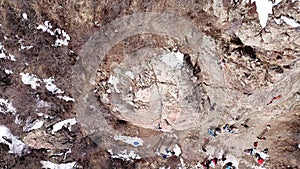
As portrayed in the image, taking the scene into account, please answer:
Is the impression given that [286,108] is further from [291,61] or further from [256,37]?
[256,37]

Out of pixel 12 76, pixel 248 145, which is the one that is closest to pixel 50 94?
pixel 12 76

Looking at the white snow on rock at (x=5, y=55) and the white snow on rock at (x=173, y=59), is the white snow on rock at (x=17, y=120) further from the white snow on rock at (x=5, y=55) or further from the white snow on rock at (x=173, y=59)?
the white snow on rock at (x=173, y=59)

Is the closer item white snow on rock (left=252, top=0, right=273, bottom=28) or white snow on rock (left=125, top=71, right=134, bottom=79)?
white snow on rock (left=252, top=0, right=273, bottom=28)

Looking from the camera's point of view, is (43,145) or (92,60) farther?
(43,145)

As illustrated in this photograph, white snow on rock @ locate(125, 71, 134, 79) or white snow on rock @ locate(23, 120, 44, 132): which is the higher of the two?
white snow on rock @ locate(125, 71, 134, 79)

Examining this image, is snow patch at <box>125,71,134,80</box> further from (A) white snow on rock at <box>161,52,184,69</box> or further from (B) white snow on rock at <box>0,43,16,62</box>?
(B) white snow on rock at <box>0,43,16,62</box>

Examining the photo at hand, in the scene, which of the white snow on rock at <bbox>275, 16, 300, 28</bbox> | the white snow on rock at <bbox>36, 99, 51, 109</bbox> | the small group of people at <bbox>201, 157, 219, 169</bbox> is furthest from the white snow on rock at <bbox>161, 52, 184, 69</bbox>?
the small group of people at <bbox>201, 157, 219, 169</bbox>

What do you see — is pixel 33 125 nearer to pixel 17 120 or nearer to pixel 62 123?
pixel 17 120
